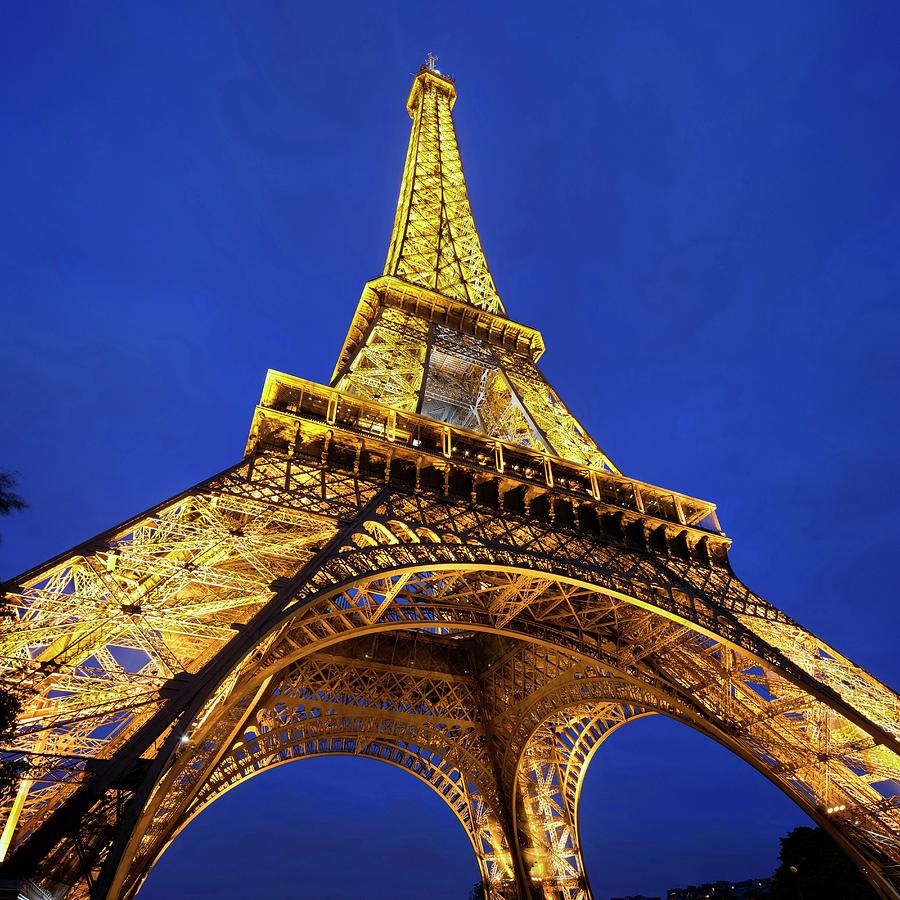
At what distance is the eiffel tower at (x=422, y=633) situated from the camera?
8727 millimetres

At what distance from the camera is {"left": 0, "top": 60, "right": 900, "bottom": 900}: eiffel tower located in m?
8.73

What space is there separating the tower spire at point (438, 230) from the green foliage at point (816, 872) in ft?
90.8

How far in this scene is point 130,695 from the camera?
8469 millimetres

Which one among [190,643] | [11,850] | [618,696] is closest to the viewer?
[11,850]

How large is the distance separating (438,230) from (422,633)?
64.7ft

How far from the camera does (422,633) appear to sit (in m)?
27.6

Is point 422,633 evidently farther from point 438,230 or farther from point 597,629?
A: point 438,230

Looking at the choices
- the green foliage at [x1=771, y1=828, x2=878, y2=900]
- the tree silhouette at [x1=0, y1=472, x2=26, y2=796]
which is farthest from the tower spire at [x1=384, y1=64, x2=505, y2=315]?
the green foliage at [x1=771, y1=828, x2=878, y2=900]

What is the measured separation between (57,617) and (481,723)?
21378 millimetres

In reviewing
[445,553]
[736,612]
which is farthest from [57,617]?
[736,612]

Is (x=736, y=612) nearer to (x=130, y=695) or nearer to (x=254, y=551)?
(x=254, y=551)

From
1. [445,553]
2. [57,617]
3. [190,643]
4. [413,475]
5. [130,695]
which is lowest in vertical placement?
[130,695]

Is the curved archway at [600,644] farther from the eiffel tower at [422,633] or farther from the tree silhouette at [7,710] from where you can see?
the tree silhouette at [7,710]

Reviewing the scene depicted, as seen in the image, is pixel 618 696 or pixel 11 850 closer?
pixel 11 850
